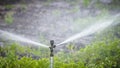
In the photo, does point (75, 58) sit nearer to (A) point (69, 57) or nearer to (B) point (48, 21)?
(A) point (69, 57)

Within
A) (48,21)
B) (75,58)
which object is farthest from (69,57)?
→ (48,21)

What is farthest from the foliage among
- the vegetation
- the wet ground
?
the wet ground

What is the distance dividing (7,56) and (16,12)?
323 cm

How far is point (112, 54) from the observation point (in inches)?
228

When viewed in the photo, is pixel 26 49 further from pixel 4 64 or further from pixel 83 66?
pixel 83 66

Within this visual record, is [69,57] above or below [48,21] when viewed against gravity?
below

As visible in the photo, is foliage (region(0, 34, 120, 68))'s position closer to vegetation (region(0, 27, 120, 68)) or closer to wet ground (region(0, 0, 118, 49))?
vegetation (region(0, 27, 120, 68))

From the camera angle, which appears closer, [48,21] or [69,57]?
[69,57]

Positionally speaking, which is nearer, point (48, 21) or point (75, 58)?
point (75, 58)

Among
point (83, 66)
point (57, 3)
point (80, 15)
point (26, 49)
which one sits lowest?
point (83, 66)

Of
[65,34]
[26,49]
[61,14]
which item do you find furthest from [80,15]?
[26,49]

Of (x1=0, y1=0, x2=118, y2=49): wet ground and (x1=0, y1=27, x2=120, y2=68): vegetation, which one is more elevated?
(x1=0, y1=0, x2=118, y2=49): wet ground

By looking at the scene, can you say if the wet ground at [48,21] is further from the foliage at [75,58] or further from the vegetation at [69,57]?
the foliage at [75,58]

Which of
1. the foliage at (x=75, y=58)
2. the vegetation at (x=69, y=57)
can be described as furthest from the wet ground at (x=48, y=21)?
the foliage at (x=75, y=58)
